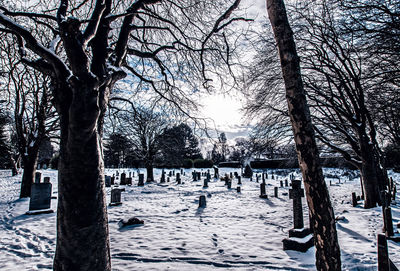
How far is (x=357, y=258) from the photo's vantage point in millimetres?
4328

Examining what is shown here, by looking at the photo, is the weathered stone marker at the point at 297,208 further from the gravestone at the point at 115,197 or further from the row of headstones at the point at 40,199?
the row of headstones at the point at 40,199

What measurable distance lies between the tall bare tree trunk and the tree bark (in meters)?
2.49

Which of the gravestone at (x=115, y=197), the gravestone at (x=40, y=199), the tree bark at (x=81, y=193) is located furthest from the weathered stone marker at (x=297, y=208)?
the gravestone at (x=40, y=199)

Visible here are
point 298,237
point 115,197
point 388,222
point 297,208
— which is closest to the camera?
point 298,237

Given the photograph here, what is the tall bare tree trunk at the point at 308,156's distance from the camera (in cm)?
236

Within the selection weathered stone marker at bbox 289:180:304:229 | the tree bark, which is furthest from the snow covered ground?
the tree bark

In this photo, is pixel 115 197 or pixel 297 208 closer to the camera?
pixel 297 208

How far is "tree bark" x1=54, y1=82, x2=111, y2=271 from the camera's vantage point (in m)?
2.76

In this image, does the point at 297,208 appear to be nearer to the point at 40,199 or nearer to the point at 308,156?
the point at 308,156

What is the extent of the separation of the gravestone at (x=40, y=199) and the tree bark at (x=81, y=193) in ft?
24.5

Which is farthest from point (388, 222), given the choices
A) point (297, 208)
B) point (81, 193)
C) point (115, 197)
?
point (115, 197)

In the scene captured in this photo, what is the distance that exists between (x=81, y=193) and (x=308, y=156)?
2951 mm

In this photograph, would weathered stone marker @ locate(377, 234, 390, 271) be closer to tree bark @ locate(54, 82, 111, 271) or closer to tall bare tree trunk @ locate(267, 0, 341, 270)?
tall bare tree trunk @ locate(267, 0, 341, 270)

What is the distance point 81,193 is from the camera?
9.42 feet
